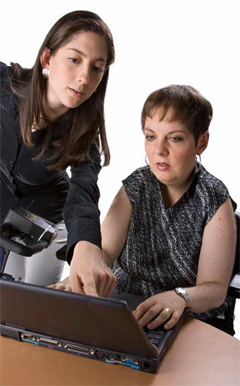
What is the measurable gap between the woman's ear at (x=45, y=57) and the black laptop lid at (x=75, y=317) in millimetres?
757

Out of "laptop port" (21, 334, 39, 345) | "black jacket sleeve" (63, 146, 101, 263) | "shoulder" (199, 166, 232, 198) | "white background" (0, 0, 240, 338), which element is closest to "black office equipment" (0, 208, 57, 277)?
"black jacket sleeve" (63, 146, 101, 263)

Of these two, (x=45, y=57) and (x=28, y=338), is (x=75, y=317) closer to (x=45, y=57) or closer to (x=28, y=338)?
(x=28, y=338)

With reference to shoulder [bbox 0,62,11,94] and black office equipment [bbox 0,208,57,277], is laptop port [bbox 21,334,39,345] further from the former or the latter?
shoulder [bbox 0,62,11,94]

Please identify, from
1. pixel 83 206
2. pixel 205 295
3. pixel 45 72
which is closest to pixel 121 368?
pixel 205 295

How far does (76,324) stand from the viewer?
888 mm

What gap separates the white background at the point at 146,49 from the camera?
1.82 metres

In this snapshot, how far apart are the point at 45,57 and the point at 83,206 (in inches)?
17.2

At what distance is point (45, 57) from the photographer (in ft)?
4.68

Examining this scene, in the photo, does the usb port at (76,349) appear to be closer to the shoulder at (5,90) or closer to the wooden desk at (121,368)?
the wooden desk at (121,368)

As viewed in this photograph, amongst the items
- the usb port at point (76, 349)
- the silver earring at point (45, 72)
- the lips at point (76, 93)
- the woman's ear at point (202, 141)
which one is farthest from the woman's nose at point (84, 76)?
the usb port at point (76, 349)

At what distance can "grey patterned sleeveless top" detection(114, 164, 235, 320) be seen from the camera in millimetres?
1475

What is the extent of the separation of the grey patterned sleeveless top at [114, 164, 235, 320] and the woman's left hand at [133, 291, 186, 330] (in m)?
0.32

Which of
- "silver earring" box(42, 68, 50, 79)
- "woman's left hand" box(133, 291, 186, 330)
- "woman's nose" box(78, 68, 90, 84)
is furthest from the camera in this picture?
"silver earring" box(42, 68, 50, 79)

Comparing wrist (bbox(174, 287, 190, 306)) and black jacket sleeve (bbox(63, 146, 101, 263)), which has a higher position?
black jacket sleeve (bbox(63, 146, 101, 263))
